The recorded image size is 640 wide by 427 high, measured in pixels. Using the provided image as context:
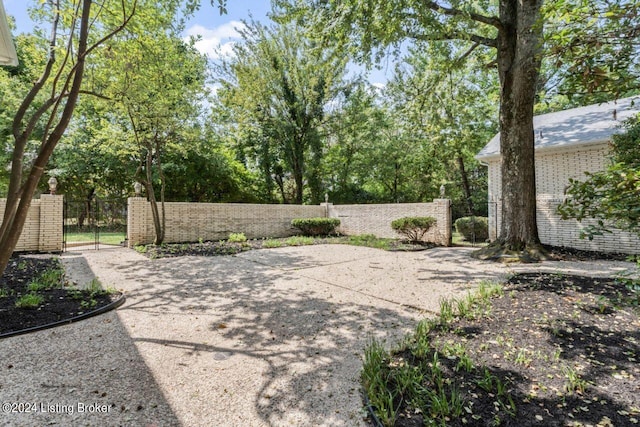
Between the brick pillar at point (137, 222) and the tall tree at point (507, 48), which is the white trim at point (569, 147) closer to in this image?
the tall tree at point (507, 48)

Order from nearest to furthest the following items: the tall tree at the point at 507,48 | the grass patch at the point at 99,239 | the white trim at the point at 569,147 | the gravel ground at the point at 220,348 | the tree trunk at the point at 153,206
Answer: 1. the gravel ground at the point at 220,348
2. the tall tree at the point at 507,48
3. the white trim at the point at 569,147
4. the tree trunk at the point at 153,206
5. the grass patch at the point at 99,239

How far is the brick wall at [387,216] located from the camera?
10.0 m

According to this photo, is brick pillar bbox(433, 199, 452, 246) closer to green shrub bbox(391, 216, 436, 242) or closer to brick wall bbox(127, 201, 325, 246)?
green shrub bbox(391, 216, 436, 242)

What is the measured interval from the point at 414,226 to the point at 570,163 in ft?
15.4

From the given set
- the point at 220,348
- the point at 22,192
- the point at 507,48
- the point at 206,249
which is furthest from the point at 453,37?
Answer: the point at 206,249

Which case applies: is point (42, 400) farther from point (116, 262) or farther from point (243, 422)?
point (116, 262)

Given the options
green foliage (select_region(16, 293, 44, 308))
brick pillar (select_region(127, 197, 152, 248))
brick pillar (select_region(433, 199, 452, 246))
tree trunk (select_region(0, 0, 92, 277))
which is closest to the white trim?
brick pillar (select_region(433, 199, 452, 246))

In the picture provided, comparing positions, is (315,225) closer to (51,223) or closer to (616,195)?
(51,223)

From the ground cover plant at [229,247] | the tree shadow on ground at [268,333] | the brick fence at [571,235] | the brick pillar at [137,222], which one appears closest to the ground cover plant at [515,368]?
the tree shadow on ground at [268,333]

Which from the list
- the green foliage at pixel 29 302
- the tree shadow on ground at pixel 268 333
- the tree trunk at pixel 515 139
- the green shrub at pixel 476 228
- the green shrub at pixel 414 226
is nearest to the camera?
the tree shadow on ground at pixel 268 333

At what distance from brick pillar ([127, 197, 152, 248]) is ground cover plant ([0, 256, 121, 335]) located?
3.70 meters

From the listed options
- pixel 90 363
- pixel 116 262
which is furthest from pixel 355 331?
pixel 116 262

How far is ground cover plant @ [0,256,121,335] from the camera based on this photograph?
329cm

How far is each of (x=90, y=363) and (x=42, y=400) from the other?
480 mm
